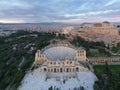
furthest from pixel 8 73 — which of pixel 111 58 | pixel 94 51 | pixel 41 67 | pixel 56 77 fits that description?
pixel 94 51

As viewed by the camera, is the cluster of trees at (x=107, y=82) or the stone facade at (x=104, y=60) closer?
the cluster of trees at (x=107, y=82)

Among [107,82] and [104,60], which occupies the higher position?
[107,82]

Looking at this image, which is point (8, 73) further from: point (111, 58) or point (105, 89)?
point (111, 58)

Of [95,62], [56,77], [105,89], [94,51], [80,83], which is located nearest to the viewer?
[105,89]

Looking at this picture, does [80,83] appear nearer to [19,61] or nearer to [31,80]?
[31,80]

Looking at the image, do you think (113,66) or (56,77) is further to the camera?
(113,66)

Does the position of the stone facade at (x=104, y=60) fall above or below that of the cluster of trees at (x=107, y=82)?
below

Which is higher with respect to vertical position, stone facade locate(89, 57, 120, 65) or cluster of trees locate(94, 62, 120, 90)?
cluster of trees locate(94, 62, 120, 90)

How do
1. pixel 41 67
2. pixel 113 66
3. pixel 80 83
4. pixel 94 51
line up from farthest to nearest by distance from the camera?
1. pixel 94 51
2. pixel 113 66
3. pixel 41 67
4. pixel 80 83

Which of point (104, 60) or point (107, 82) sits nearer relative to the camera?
point (107, 82)

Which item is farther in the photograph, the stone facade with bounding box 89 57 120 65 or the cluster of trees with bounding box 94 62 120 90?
the stone facade with bounding box 89 57 120 65
